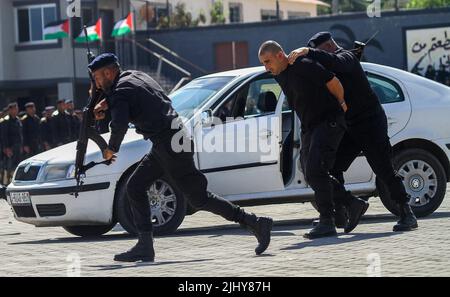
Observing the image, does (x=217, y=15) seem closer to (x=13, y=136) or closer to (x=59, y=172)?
(x=13, y=136)

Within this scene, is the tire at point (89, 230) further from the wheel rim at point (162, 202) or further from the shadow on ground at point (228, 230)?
the wheel rim at point (162, 202)

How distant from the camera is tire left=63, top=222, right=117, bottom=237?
1166 cm

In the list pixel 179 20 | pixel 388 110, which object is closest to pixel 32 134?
pixel 388 110

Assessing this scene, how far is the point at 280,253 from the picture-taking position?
8.72 m

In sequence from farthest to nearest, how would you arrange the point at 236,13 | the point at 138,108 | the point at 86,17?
the point at 236,13 < the point at 86,17 < the point at 138,108

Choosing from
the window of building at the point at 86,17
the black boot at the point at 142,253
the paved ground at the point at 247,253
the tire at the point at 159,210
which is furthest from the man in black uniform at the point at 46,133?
the black boot at the point at 142,253

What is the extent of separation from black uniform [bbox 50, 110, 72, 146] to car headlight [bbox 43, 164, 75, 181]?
11.9 metres

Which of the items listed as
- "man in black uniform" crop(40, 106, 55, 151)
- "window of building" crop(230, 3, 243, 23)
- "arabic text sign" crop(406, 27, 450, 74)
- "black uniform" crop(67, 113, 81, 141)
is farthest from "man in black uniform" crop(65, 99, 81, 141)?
"window of building" crop(230, 3, 243, 23)

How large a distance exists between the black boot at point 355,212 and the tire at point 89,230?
9.92 ft

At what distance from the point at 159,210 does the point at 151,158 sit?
2231mm

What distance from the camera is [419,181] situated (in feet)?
37.9
